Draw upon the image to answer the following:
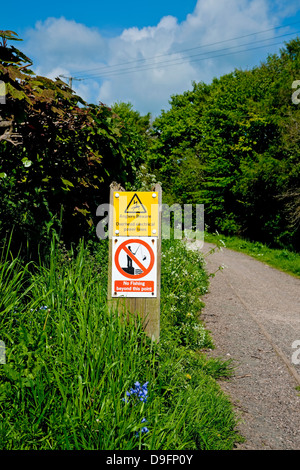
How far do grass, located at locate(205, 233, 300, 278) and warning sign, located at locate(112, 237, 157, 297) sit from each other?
6.45 metres

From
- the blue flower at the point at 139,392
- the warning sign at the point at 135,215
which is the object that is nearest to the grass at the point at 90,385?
the blue flower at the point at 139,392

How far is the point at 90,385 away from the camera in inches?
103

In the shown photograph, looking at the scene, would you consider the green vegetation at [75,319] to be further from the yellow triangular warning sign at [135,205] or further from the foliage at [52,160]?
the yellow triangular warning sign at [135,205]

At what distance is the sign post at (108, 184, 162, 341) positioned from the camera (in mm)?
3504

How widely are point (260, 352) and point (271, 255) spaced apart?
39.2 ft

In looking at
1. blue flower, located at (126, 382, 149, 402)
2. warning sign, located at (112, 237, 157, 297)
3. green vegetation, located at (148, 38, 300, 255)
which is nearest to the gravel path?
blue flower, located at (126, 382, 149, 402)

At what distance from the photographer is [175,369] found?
3.45 meters

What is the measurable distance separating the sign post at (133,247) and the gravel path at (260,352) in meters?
1.10

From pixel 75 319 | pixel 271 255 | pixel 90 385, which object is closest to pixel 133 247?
pixel 75 319

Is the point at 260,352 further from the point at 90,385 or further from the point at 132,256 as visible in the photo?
the point at 90,385

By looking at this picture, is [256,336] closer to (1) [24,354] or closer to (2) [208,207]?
(1) [24,354]

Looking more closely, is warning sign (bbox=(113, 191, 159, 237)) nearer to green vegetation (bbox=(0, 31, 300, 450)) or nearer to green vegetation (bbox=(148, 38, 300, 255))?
green vegetation (bbox=(0, 31, 300, 450))
